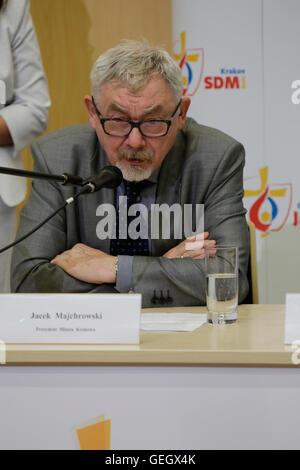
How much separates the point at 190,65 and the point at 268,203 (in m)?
0.80

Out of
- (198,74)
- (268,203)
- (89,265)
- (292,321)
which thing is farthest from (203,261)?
(198,74)

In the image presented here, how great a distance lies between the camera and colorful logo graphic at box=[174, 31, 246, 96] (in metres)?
3.09

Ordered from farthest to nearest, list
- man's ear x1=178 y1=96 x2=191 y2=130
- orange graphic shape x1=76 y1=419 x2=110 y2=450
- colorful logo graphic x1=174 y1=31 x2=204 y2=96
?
colorful logo graphic x1=174 y1=31 x2=204 y2=96
man's ear x1=178 y1=96 x2=191 y2=130
orange graphic shape x1=76 y1=419 x2=110 y2=450

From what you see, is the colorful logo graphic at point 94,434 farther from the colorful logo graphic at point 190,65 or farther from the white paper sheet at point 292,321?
the colorful logo graphic at point 190,65

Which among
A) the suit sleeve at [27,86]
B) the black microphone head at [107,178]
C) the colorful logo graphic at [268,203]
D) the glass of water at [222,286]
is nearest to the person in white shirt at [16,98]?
the suit sleeve at [27,86]

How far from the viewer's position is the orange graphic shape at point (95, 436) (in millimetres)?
820

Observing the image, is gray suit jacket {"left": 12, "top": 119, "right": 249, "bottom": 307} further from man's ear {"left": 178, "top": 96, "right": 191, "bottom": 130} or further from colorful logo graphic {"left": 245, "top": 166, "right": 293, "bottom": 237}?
colorful logo graphic {"left": 245, "top": 166, "right": 293, "bottom": 237}

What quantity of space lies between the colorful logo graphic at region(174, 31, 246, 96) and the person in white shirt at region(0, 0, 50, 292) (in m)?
1.35

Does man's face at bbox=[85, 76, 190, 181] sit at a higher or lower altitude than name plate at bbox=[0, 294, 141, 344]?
higher

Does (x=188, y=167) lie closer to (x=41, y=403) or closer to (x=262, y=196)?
(x=41, y=403)

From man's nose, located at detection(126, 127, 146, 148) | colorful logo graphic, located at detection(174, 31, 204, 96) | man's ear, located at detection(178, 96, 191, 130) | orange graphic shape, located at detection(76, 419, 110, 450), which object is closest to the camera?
orange graphic shape, located at detection(76, 419, 110, 450)

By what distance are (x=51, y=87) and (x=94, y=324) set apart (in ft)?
7.75

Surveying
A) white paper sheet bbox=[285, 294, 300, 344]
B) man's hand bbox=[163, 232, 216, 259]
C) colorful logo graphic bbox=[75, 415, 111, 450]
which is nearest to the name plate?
colorful logo graphic bbox=[75, 415, 111, 450]

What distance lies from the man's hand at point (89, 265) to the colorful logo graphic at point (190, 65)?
175 centimetres
